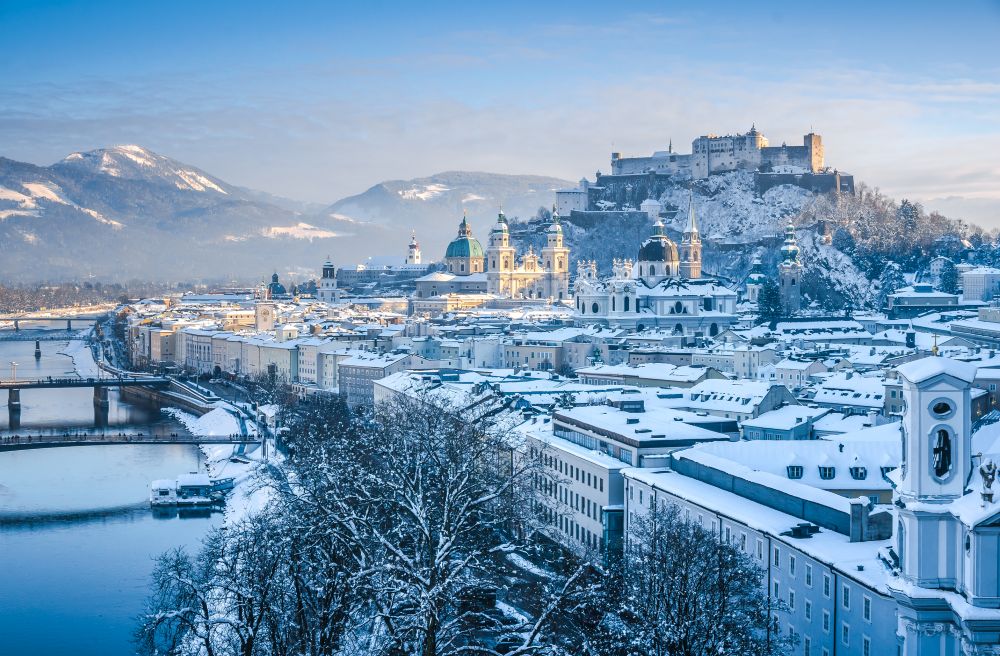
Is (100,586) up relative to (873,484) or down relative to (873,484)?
down

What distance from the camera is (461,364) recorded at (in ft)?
178

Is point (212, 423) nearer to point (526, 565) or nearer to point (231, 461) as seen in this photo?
point (231, 461)

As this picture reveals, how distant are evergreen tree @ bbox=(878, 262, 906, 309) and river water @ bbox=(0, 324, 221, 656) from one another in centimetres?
4078

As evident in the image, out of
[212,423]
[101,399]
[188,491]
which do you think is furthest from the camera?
[101,399]

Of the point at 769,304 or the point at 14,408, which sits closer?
the point at 14,408

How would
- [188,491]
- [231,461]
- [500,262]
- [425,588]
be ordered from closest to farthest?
[425,588]
[188,491]
[231,461]
[500,262]

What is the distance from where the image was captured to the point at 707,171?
286 feet

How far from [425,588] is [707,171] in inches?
3031

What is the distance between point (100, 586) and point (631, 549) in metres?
8.87

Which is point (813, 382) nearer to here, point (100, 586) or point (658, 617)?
point (100, 586)

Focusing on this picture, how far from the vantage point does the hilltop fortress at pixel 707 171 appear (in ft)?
277

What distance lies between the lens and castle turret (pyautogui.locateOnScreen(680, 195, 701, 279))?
7375 centimetres

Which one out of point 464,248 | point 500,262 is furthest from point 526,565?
point 464,248

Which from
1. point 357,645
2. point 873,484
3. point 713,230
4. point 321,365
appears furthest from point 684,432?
point 713,230
